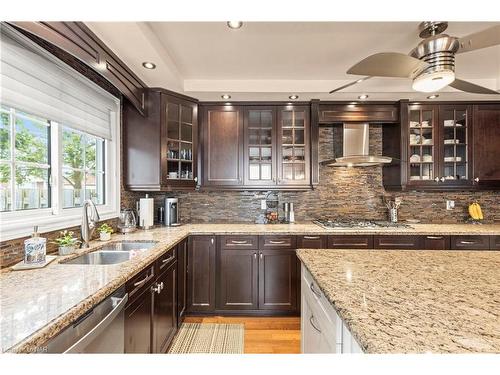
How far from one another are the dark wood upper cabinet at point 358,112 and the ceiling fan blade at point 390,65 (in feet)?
4.97

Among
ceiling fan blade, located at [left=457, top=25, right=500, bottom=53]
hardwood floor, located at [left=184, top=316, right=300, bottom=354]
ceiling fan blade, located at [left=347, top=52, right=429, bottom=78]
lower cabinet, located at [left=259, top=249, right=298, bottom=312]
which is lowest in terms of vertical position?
hardwood floor, located at [left=184, top=316, right=300, bottom=354]

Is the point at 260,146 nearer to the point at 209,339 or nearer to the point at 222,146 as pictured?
the point at 222,146

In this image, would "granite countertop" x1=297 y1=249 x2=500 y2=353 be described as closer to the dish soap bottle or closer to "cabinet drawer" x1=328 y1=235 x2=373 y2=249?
"cabinet drawer" x1=328 y1=235 x2=373 y2=249

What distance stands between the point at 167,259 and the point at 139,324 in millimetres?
603

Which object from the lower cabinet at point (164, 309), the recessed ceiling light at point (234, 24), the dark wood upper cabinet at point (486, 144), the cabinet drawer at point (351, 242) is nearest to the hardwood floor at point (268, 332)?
the lower cabinet at point (164, 309)

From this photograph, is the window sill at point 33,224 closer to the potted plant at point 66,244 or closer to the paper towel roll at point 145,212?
the potted plant at point 66,244

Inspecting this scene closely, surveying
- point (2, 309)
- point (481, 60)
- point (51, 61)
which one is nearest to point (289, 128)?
point (481, 60)

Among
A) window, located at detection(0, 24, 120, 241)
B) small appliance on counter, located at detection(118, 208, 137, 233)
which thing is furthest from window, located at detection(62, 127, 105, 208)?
small appliance on counter, located at detection(118, 208, 137, 233)

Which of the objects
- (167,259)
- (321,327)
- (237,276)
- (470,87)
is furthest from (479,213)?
(167,259)

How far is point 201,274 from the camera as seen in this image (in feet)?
8.90

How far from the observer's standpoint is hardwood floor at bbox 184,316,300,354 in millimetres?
2201

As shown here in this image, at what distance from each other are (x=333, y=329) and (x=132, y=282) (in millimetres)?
1066

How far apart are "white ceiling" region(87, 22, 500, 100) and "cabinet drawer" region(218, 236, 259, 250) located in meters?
1.57

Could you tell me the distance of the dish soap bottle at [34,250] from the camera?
4.61 feet
